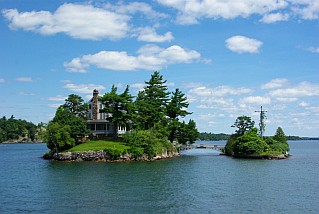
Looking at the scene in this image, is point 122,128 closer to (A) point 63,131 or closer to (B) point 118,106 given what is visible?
(B) point 118,106

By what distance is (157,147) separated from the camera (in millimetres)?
75375

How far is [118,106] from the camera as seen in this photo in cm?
7988

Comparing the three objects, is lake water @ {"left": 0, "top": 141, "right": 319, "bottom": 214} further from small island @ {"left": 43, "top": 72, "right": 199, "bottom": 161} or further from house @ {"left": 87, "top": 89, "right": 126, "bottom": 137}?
house @ {"left": 87, "top": 89, "right": 126, "bottom": 137}

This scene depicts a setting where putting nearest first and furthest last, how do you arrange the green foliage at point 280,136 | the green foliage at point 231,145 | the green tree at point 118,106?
the green tree at point 118,106 → the green foliage at point 231,145 → the green foliage at point 280,136

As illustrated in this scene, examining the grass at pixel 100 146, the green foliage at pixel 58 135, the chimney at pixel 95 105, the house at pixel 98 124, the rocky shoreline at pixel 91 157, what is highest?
the chimney at pixel 95 105

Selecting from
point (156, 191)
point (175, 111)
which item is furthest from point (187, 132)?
point (156, 191)

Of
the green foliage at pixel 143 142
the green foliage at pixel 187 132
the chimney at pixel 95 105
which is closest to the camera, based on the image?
the green foliage at pixel 143 142

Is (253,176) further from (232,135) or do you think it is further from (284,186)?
(232,135)

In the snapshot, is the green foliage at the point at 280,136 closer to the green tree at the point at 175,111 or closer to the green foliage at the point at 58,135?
the green tree at the point at 175,111

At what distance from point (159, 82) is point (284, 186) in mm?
52691

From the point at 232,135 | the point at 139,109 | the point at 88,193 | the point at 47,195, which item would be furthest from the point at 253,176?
the point at 232,135

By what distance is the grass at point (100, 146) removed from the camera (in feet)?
230

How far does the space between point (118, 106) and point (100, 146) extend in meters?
11.3

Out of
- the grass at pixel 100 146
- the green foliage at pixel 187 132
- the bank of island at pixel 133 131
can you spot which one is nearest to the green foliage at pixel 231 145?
the bank of island at pixel 133 131
